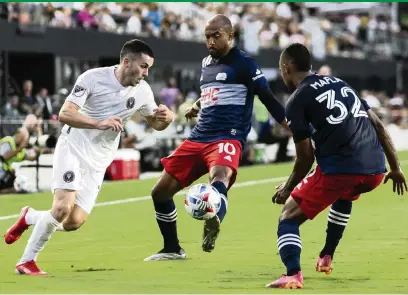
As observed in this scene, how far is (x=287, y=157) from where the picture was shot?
2939cm

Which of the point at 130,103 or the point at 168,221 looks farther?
the point at 168,221

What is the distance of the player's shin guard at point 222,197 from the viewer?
10166 mm

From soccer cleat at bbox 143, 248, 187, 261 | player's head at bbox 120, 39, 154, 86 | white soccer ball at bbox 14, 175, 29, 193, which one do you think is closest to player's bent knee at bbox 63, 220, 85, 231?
soccer cleat at bbox 143, 248, 187, 261

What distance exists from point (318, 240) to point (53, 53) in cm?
1774

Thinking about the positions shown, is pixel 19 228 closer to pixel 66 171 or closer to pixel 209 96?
pixel 66 171

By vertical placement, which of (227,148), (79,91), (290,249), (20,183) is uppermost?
(79,91)

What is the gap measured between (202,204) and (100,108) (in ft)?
4.39

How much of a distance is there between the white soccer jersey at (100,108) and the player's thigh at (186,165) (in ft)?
2.18

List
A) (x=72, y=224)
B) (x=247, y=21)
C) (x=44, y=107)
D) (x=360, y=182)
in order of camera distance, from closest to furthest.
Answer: (x=360, y=182)
(x=72, y=224)
(x=44, y=107)
(x=247, y=21)

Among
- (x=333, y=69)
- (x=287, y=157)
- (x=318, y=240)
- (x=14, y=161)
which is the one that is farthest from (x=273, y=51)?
(x=318, y=240)

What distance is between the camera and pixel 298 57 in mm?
9156

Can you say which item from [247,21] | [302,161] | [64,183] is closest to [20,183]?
[64,183]

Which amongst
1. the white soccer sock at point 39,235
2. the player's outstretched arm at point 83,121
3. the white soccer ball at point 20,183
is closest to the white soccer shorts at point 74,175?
the white soccer sock at point 39,235

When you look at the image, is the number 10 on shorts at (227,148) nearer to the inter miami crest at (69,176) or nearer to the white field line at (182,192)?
the inter miami crest at (69,176)
